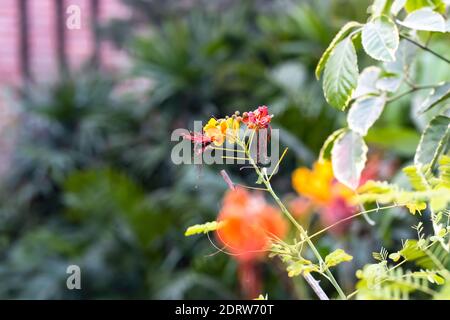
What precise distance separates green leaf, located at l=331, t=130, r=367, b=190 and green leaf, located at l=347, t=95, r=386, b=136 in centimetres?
4

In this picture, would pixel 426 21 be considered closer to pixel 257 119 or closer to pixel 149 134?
pixel 257 119

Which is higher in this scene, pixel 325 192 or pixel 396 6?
pixel 396 6

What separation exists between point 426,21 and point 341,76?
0.10m

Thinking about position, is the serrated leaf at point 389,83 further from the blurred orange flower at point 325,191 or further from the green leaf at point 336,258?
the blurred orange flower at point 325,191

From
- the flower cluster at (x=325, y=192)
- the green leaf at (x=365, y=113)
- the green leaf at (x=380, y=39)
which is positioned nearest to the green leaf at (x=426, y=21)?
the green leaf at (x=380, y=39)

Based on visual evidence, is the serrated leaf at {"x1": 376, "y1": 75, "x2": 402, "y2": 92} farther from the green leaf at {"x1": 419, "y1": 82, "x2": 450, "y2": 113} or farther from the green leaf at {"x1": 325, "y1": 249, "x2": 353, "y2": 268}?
the green leaf at {"x1": 325, "y1": 249, "x2": 353, "y2": 268}

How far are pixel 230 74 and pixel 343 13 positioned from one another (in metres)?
0.60

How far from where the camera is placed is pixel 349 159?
2.99 feet

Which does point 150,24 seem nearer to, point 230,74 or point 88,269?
point 230,74

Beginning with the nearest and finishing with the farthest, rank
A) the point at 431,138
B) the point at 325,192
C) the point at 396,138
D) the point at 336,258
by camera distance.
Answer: the point at 336,258 < the point at 431,138 < the point at 325,192 < the point at 396,138

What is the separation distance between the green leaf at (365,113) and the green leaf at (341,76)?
0.39 feet

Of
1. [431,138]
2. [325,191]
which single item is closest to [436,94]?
[431,138]

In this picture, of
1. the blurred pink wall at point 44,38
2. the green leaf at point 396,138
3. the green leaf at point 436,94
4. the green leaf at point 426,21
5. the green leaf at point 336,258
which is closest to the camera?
the green leaf at point 336,258

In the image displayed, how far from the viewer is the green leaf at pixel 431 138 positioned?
84 centimetres
